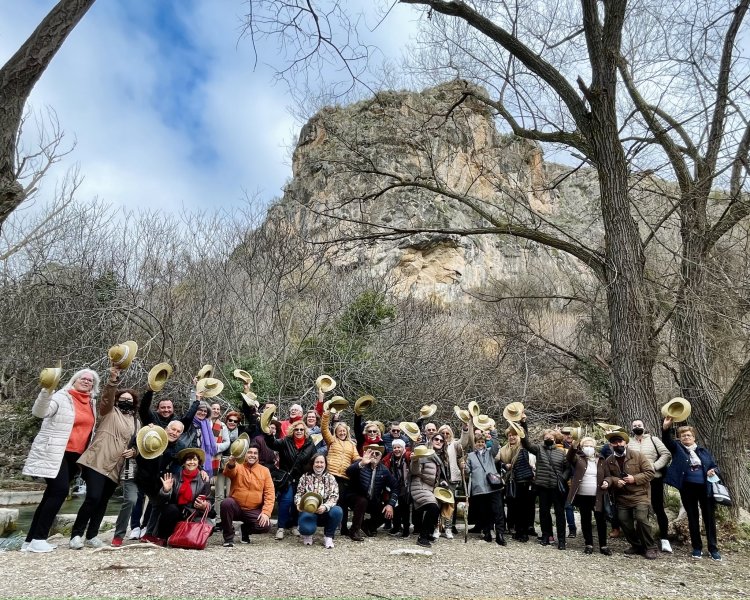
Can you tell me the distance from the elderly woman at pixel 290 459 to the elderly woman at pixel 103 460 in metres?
1.89

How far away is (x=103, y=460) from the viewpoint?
6.16 metres

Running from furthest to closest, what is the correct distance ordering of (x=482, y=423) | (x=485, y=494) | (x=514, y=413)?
(x=514, y=413)
(x=482, y=423)
(x=485, y=494)

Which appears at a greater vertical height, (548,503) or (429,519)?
(548,503)

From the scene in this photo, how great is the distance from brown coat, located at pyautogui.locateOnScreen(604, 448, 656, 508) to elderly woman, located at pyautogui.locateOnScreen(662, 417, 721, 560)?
34cm

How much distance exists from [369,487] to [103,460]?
324cm

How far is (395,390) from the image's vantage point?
49.5 feet

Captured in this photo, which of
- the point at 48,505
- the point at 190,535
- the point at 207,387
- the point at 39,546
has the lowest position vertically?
the point at 39,546

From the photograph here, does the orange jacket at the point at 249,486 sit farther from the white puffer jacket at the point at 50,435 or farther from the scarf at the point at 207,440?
the white puffer jacket at the point at 50,435

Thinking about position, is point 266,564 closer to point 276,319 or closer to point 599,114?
point 599,114

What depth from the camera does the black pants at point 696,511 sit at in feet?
23.2

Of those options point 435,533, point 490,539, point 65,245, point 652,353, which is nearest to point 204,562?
point 435,533

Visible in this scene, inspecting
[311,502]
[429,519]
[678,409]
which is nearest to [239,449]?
[311,502]

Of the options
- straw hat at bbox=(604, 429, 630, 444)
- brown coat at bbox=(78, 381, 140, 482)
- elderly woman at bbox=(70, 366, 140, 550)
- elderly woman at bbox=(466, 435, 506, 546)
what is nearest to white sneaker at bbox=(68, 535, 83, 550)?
elderly woman at bbox=(70, 366, 140, 550)

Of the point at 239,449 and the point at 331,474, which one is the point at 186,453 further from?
the point at 331,474
